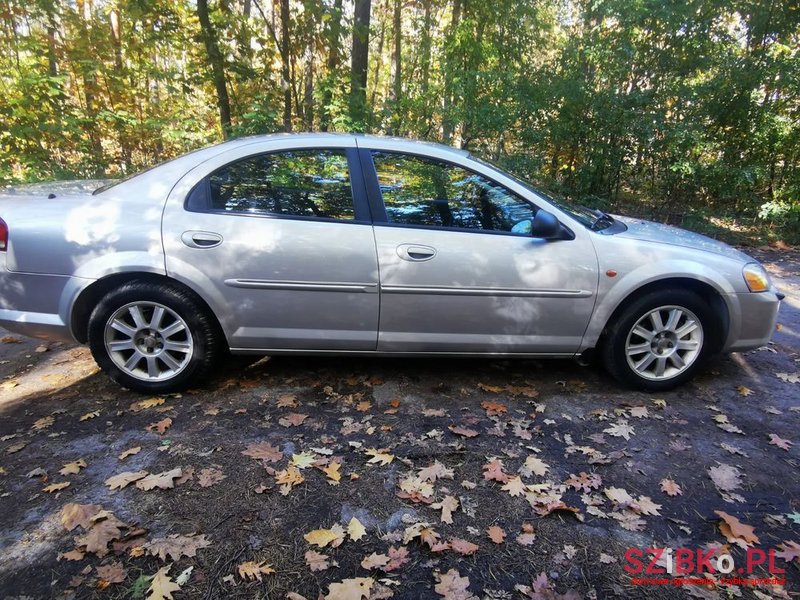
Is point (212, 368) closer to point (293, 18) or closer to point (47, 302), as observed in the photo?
point (47, 302)

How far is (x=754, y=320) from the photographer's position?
340 centimetres

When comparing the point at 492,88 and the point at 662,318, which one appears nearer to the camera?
the point at 662,318

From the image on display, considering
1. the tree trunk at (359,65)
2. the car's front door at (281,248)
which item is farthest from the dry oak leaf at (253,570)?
the tree trunk at (359,65)

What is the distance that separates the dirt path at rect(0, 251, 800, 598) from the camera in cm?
200

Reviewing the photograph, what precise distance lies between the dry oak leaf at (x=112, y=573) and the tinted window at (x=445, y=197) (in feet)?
7.75

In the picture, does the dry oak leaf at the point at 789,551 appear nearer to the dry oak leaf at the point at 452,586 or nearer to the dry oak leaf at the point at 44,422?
the dry oak leaf at the point at 452,586

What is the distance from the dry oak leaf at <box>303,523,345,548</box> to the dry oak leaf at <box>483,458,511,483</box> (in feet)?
2.74

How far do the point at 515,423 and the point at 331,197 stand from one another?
1.89 metres

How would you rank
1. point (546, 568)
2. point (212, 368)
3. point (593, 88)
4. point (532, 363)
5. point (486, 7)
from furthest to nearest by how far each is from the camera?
point (486, 7)
point (593, 88)
point (532, 363)
point (212, 368)
point (546, 568)

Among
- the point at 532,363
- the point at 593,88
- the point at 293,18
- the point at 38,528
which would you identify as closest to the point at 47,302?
the point at 38,528

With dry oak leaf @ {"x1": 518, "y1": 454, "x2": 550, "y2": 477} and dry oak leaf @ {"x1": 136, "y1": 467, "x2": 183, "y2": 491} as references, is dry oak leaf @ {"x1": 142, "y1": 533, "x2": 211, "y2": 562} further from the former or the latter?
dry oak leaf @ {"x1": 518, "y1": 454, "x2": 550, "y2": 477}

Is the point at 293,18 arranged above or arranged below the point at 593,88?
above

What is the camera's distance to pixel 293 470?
8.51ft

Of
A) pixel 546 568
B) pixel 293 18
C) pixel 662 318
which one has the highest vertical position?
pixel 293 18
